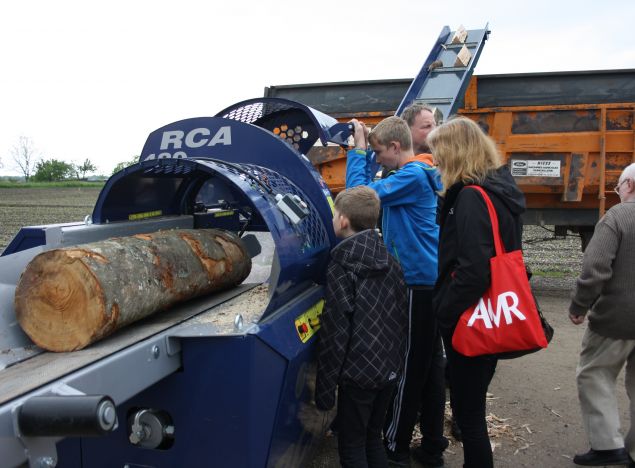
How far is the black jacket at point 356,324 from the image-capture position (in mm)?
2332

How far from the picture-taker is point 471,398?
7.96ft

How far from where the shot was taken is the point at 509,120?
240 inches

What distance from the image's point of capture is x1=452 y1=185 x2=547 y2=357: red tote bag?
2211 millimetres

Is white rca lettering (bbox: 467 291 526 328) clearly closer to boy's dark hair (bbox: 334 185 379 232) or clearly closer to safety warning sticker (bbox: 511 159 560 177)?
boy's dark hair (bbox: 334 185 379 232)

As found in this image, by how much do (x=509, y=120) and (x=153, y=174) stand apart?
4539 millimetres

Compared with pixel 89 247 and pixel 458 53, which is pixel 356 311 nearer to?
pixel 89 247

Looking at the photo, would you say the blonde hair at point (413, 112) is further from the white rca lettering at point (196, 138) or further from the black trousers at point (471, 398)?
the black trousers at point (471, 398)

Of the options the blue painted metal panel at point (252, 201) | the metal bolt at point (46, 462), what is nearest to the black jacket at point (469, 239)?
the blue painted metal panel at point (252, 201)

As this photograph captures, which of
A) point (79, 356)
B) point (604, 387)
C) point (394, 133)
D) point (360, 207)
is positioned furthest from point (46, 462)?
point (604, 387)

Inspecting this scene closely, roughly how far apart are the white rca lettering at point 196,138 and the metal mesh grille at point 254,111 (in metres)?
0.64

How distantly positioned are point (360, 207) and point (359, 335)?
0.60 metres

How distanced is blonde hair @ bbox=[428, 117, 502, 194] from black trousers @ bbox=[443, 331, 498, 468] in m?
0.72

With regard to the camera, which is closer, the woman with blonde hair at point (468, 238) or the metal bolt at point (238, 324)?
the metal bolt at point (238, 324)

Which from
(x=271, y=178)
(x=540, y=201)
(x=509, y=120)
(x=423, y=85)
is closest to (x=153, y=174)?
(x=271, y=178)
